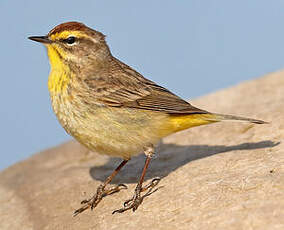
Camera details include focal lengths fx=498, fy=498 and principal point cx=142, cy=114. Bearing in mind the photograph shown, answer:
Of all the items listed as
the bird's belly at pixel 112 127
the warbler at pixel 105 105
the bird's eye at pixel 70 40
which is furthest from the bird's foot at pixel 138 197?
the bird's eye at pixel 70 40

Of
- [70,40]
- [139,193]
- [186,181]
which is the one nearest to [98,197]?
[139,193]

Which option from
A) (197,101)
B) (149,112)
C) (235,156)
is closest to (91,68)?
(149,112)

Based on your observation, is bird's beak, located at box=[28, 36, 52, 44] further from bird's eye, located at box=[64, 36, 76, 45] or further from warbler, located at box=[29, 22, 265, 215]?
bird's eye, located at box=[64, 36, 76, 45]

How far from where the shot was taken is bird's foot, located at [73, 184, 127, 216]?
6172 mm

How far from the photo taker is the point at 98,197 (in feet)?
20.7

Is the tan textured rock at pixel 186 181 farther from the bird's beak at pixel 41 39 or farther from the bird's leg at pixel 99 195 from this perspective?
the bird's beak at pixel 41 39

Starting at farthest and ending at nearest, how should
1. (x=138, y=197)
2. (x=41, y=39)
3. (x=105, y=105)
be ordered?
(x=41, y=39)
(x=105, y=105)
(x=138, y=197)

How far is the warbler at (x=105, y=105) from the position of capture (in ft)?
19.5

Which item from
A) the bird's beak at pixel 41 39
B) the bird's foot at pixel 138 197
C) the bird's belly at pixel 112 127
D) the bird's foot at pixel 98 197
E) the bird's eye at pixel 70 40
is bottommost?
the bird's foot at pixel 98 197

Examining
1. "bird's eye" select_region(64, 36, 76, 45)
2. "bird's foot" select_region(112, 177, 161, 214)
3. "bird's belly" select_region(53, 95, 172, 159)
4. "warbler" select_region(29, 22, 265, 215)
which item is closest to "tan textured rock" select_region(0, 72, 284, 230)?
"bird's foot" select_region(112, 177, 161, 214)

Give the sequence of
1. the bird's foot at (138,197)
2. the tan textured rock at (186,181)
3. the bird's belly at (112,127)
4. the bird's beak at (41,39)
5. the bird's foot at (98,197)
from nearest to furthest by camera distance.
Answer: the tan textured rock at (186,181) → the bird's foot at (138,197) → the bird's belly at (112,127) → the bird's foot at (98,197) → the bird's beak at (41,39)

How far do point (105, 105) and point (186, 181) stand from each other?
134cm

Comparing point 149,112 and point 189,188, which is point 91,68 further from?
point 189,188

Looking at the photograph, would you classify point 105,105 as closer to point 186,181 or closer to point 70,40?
point 70,40
